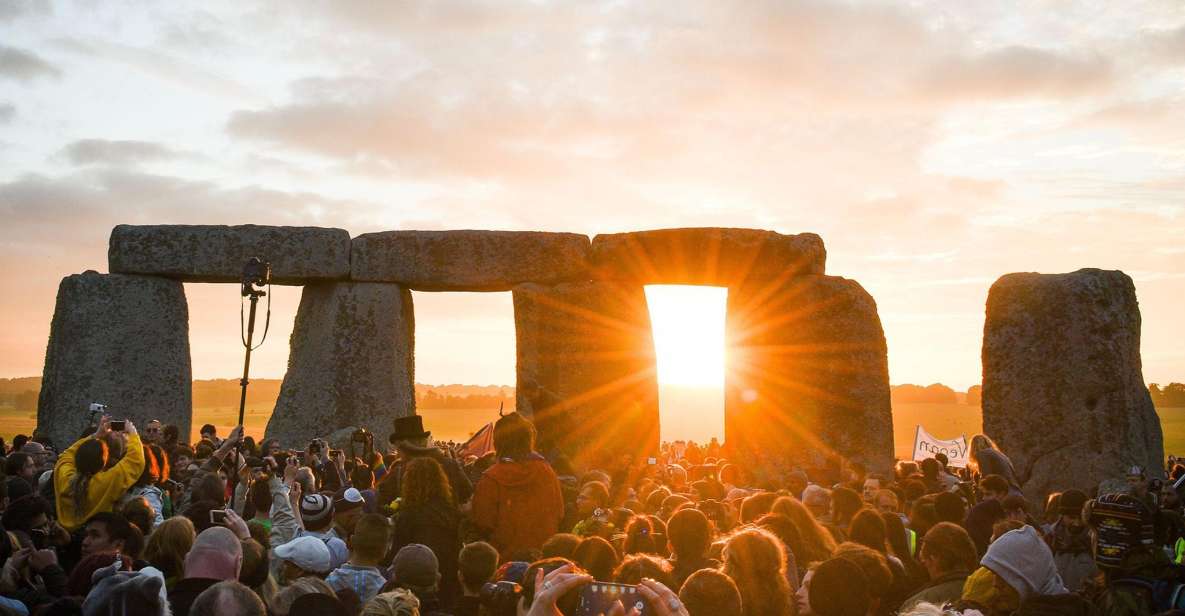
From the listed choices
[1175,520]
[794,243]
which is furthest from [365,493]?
[794,243]

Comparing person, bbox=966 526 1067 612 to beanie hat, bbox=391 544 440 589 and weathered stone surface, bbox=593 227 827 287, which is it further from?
weathered stone surface, bbox=593 227 827 287

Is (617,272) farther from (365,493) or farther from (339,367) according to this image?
(365,493)

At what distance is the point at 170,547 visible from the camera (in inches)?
188

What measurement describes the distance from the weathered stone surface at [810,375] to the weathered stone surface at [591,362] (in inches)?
57.1

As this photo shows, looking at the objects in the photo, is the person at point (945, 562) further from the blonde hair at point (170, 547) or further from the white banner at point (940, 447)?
the white banner at point (940, 447)

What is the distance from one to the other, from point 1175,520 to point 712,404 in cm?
14521

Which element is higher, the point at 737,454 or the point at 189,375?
the point at 189,375

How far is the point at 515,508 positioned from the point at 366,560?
1.59 m

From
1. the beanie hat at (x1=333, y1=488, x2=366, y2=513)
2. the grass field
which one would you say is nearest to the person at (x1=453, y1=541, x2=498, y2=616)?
the beanie hat at (x1=333, y1=488, x2=366, y2=513)

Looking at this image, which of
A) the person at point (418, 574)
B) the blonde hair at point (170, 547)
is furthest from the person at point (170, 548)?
the person at point (418, 574)

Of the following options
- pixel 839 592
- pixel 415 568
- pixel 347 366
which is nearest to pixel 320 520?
pixel 415 568

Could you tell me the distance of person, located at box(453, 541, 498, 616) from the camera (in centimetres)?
512

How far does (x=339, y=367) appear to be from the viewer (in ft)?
52.3

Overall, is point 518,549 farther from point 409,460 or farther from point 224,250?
point 224,250
